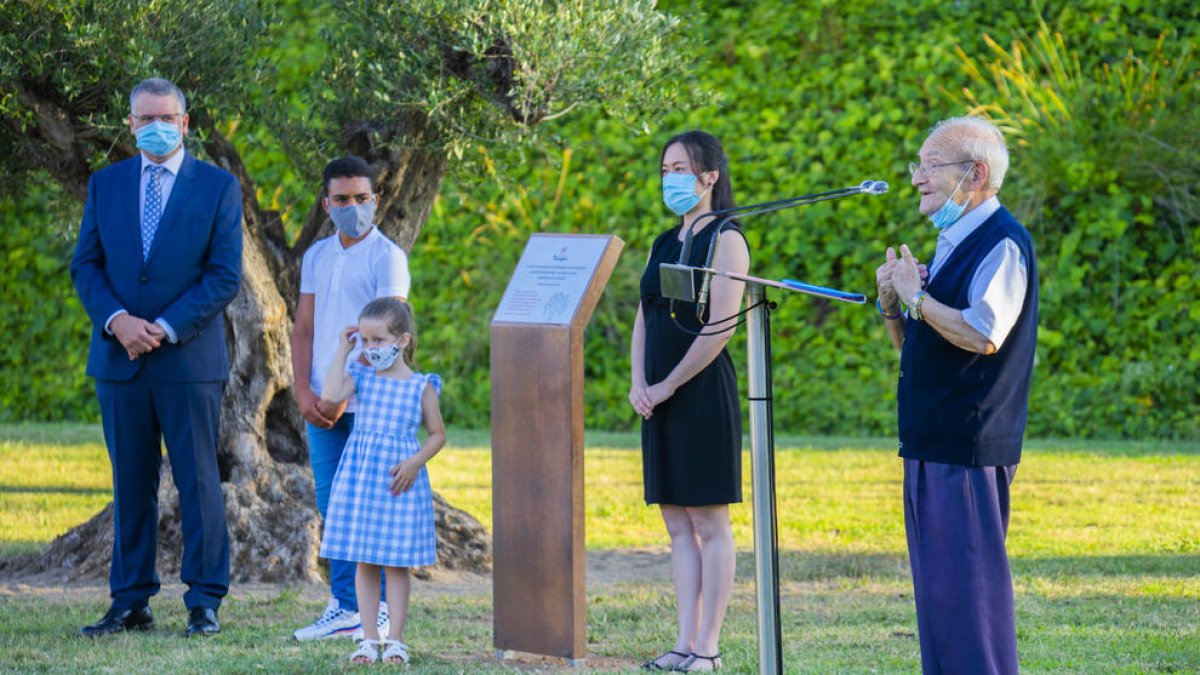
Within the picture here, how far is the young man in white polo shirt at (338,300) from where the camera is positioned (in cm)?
627

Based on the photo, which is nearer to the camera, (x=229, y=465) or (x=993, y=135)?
(x=993, y=135)

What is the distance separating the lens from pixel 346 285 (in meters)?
6.29

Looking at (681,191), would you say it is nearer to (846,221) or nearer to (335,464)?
(335,464)

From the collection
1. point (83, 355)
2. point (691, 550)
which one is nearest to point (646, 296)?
point (691, 550)

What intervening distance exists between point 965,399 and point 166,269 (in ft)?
11.4

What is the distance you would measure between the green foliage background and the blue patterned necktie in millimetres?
5488

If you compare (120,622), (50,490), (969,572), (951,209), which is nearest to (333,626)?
(120,622)

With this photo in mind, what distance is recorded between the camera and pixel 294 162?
836 centimetres

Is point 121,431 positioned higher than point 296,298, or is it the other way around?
point 296,298

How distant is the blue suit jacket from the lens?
6.27 m

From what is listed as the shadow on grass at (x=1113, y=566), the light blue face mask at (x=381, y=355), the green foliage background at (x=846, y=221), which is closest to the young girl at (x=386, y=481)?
the light blue face mask at (x=381, y=355)

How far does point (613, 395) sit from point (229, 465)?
643cm

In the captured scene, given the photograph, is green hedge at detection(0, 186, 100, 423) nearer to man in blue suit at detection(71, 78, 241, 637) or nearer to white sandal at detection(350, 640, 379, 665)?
man in blue suit at detection(71, 78, 241, 637)

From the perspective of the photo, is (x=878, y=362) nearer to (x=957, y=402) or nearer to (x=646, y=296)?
(x=646, y=296)
